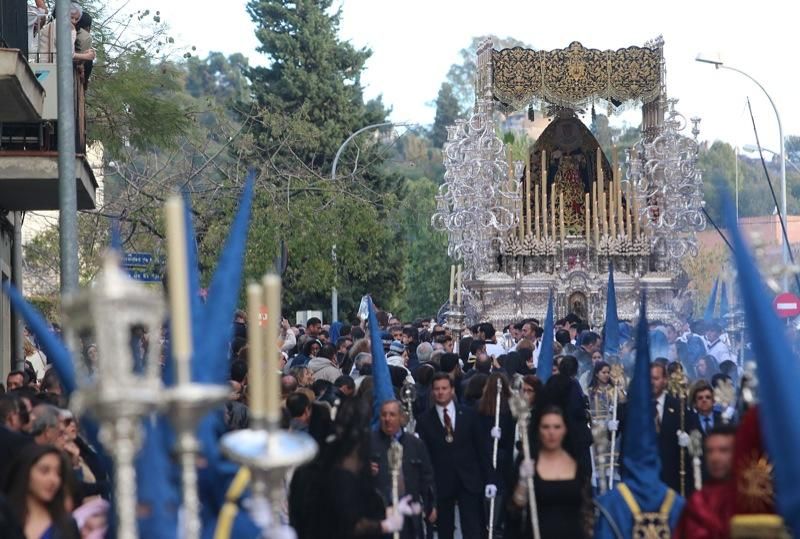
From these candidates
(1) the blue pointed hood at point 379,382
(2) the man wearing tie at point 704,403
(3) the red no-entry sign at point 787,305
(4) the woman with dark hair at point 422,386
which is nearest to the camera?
(1) the blue pointed hood at point 379,382

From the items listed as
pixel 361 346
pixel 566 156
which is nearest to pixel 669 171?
pixel 566 156

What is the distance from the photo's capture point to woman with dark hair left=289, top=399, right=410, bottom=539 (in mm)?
9352

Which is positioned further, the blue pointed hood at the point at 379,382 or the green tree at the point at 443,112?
the green tree at the point at 443,112

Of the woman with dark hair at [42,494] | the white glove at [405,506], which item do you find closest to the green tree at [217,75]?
the white glove at [405,506]

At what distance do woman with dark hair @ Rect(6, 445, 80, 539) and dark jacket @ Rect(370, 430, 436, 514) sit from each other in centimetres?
378

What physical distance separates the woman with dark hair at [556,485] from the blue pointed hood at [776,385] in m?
4.34

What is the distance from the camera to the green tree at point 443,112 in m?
122

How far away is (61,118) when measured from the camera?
17.0 meters

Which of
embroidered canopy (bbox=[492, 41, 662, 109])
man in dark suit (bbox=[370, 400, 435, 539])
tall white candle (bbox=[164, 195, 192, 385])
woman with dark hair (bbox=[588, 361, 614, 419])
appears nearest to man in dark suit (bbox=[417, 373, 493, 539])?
woman with dark hair (bbox=[588, 361, 614, 419])

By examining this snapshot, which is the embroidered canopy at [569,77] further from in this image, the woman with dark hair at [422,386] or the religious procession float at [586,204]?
the woman with dark hair at [422,386]

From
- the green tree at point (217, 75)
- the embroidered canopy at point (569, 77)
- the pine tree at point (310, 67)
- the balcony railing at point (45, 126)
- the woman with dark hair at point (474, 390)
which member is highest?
the green tree at point (217, 75)

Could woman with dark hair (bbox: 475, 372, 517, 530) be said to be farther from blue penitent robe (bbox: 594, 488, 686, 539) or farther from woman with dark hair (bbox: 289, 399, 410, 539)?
blue penitent robe (bbox: 594, 488, 686, 539)

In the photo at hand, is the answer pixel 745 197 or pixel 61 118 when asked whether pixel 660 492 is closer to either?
pixel 61 118

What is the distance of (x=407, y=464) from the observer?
11.9 m
